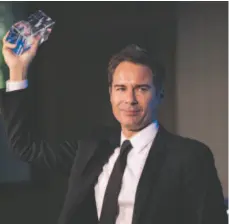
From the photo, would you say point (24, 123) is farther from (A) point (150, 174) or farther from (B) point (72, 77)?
(A) point (150, 174)

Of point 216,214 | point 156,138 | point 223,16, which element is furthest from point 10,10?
point 216,214

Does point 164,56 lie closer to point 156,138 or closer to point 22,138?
point 156,138

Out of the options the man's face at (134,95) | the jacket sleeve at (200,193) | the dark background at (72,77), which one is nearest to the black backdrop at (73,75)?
the dark background at (72,77)

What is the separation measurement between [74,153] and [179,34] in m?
0.57

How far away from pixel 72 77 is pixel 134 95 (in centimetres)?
29

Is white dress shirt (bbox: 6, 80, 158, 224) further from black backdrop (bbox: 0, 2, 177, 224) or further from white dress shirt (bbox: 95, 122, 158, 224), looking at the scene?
black backdrop (bbox: 0, 2, 177, 224)

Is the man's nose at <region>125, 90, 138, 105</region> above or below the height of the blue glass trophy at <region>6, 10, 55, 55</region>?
below

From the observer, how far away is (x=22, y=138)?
1248 millimetres

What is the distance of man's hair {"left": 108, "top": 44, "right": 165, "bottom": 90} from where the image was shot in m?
1.16

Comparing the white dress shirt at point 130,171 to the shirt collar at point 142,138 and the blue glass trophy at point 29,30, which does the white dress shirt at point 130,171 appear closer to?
the shirt collar at point 142,138

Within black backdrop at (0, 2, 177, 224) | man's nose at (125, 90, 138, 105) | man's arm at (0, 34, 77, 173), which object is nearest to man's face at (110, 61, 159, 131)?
man's nose at (125, 90, 138, 105)

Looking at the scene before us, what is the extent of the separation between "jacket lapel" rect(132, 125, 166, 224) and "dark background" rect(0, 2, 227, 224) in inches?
8.3

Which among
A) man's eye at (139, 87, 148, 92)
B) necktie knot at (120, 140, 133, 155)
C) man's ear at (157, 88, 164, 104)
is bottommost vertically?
necktie knot at (120, 140, 133, 155)

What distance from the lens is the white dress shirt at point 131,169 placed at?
112cm
